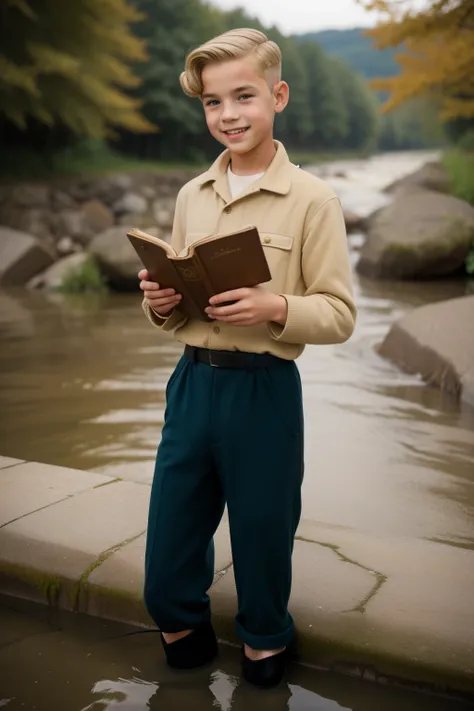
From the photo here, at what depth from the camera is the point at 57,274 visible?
37.6 feet

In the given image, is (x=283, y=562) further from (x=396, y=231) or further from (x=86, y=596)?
(x=396, y=231)

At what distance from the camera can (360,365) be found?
645 cm

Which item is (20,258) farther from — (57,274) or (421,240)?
(421,240)

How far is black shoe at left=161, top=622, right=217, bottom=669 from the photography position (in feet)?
7.50

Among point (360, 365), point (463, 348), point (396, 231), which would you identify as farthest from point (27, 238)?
point (463, 348)

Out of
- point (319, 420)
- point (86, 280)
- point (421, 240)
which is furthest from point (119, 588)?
point (421, 240)

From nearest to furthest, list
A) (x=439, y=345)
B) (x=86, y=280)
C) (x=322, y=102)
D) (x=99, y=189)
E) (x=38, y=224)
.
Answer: (x=439, y=345) → (x=86, y=280) → (x=38, y=224) → (x=99, y=189) → (x=322, y=102)

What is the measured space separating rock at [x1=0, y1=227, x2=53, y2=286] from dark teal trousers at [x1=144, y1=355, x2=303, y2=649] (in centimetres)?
975

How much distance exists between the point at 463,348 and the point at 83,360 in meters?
2.96

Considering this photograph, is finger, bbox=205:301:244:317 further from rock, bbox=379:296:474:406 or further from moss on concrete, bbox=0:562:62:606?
rock, bbox=379:296:474:406

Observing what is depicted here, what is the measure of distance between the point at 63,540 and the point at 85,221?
15900 mm

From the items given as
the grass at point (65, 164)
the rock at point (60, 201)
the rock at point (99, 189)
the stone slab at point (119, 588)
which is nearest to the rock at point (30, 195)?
the rock at point (60, 201)

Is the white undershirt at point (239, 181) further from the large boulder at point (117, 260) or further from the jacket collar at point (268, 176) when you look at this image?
the large boulder at point (117, 260)

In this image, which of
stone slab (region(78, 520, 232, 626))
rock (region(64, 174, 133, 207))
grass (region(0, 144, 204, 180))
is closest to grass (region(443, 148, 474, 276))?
rock (region(64, 174, 133, 207))
